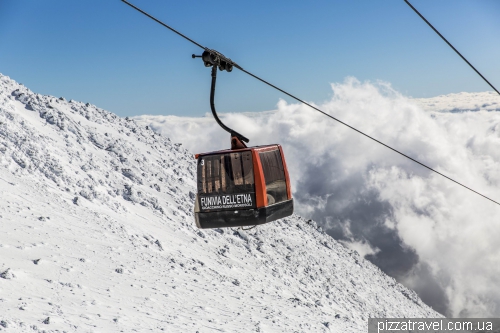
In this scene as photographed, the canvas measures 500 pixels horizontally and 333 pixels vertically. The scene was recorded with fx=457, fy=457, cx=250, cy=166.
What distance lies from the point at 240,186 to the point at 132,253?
14448 mm

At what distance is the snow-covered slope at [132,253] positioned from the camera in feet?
58.1

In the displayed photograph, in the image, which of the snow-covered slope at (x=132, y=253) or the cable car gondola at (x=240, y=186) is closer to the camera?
the cable car gondola at (x=240, y=186)

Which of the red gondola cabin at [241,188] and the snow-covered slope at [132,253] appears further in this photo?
the snow-covered slope at [132,253]

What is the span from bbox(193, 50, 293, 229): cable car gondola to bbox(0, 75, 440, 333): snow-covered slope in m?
6.93

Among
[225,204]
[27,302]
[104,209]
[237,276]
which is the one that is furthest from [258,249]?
[225,204]

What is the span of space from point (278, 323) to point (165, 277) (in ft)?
19.7

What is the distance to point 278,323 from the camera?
21.8 m

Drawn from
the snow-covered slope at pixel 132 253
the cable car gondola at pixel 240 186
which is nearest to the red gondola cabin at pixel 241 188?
the cable car gondola at pixel 240 186

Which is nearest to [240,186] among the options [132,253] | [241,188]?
[241,188]

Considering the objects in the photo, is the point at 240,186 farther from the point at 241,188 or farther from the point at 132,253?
the point at 132,253

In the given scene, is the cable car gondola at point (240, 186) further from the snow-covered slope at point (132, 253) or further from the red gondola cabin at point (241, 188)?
the snow-covered slope at point (132, 253)

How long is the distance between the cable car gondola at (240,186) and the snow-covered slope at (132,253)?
693cm

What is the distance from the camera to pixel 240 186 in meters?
11.6

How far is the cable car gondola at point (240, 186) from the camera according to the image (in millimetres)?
11438
